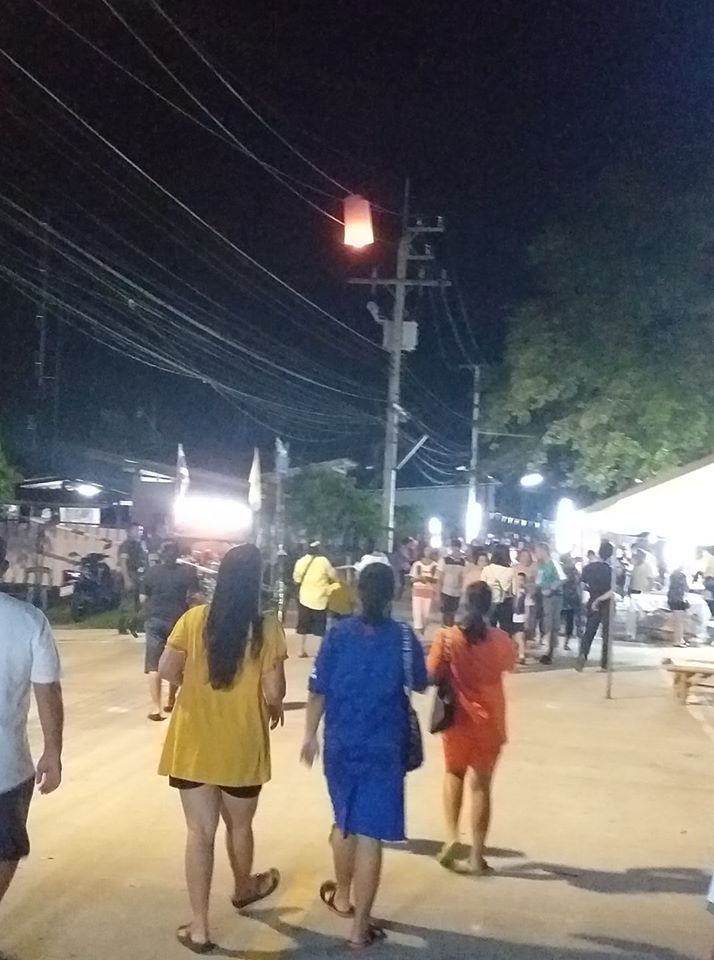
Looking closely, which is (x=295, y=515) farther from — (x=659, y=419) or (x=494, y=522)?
(x=494, y=522)

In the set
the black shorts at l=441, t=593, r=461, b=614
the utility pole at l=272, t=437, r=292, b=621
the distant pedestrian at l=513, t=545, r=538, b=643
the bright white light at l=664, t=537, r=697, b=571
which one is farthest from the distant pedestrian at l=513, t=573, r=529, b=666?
the utility pole at l=272, t=437, r=292, b=621

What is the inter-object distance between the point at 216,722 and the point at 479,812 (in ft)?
6.48

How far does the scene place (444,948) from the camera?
5352 millimetres

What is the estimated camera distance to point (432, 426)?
54594 mm

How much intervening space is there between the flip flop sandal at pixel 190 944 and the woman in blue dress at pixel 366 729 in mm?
636

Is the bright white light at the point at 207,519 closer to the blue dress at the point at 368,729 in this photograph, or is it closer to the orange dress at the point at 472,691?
the orange dress at the point at 472,691

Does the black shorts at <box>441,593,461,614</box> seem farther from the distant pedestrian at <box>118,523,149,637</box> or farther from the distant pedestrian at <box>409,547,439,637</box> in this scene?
the distant pedestrian at <box>118,523,149,637</box>

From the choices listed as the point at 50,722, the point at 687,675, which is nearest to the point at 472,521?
the point at 687,675

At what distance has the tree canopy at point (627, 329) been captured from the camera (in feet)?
72.4

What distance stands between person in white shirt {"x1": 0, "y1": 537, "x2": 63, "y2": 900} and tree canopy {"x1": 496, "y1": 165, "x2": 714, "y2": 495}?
18.9 meters

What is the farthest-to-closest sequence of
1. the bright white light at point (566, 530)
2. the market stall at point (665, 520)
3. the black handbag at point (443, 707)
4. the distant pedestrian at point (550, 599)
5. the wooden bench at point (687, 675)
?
the bright white light at point (566, 530), the distant pedestrian at point (550, 599), the market stall at point (665, 520), the wooden bench at point (687, 675), the black handbag at point (443, 707)

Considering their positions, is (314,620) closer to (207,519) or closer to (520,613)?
(520,613)

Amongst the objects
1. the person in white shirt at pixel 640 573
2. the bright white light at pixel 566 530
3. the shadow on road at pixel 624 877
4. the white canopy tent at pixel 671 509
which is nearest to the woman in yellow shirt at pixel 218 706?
the shadow on road at pixel 624 877

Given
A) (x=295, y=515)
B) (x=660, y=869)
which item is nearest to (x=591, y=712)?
(x=660, y=869)
